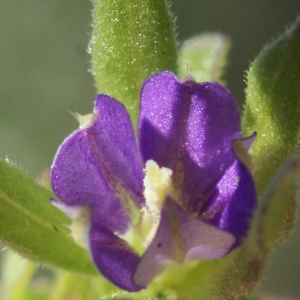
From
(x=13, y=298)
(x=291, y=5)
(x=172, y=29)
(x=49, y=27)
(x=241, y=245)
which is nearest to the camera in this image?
(x=241, y=245)

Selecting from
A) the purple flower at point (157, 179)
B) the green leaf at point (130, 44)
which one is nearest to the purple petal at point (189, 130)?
the purple flower at point (157, 179)

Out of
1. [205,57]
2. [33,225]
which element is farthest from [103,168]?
[205,57]

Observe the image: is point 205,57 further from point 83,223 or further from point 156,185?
point 83,223

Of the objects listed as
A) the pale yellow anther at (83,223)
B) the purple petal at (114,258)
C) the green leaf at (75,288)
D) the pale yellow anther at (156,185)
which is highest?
the pale yellow anther at (83,223)

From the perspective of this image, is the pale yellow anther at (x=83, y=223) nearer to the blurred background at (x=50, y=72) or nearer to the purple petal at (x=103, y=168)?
the purple petal at (x=103, y=168)

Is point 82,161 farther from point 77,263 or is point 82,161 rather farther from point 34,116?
point 34,116

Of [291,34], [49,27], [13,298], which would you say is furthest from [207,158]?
[49,27]
